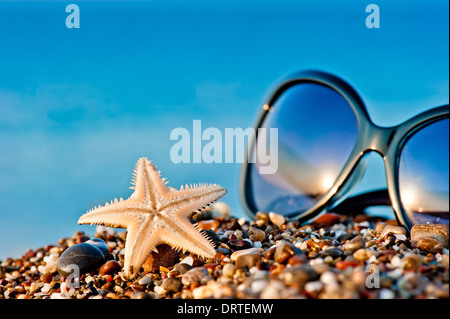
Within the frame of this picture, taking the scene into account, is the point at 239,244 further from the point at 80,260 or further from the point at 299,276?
the point at 80,260

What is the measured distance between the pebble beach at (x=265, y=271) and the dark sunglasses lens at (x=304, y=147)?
0.69 m

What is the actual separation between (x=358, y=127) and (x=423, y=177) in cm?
52

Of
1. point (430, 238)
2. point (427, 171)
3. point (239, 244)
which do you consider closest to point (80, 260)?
point (239, 244)

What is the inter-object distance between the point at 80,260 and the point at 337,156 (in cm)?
179

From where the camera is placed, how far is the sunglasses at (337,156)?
2314 millimetres

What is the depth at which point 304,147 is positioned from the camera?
300 centimetres

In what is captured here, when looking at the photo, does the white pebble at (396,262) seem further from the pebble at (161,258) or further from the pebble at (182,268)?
the pebble at (161,258)

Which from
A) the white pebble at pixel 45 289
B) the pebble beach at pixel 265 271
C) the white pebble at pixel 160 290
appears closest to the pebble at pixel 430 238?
the pebble beach at pixel 265 271

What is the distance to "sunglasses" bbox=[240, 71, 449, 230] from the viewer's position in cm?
231

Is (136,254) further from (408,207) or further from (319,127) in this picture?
(319,127)
